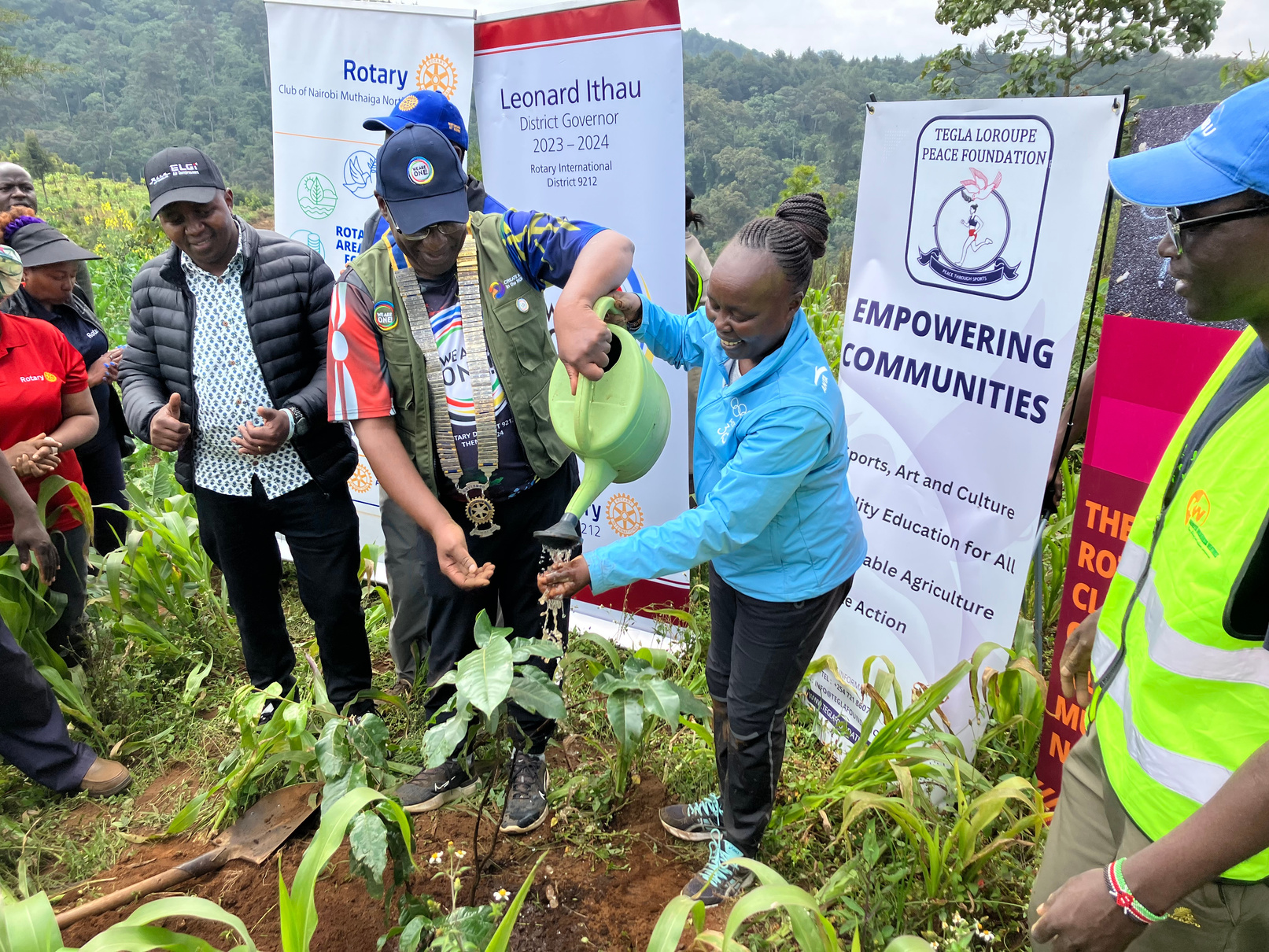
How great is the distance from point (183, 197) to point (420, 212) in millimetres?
817

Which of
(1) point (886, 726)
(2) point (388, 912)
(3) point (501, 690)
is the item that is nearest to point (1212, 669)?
(3) point (501, 690)

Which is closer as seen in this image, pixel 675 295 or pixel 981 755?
pixel 981 755

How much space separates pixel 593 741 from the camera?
8.22ft

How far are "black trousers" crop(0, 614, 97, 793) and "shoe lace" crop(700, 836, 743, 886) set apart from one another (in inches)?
80.3

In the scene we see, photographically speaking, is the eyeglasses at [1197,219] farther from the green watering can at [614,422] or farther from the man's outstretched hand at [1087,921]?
the green watering can at [614,422]

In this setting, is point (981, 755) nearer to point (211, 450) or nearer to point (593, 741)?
point (593, 741)

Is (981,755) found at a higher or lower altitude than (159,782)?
higher

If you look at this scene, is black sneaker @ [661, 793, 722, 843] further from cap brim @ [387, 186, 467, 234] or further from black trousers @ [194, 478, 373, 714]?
cap brim @ [387, 186, 467, 234]

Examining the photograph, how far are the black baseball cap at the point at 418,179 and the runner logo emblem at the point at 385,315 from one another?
0.64ft

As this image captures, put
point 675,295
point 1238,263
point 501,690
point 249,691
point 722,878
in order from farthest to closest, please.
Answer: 1. point 675,295
2. point 249,691
3. point 722,878
4. point 501,690
5. point 1238,263

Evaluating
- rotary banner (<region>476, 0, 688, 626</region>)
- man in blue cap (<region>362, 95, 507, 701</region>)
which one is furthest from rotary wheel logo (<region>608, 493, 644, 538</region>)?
man in blue cap (<region>362, 95, 507, 701</region>)

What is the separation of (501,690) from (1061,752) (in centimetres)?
166

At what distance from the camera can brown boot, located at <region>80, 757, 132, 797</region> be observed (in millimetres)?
2473

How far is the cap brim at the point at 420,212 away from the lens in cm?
173
